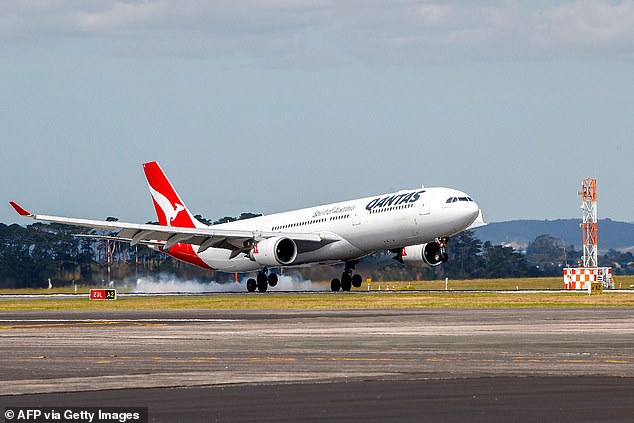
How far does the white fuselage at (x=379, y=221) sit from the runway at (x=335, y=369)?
1191 inches

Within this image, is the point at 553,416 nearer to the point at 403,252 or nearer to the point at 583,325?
the point at 583,325

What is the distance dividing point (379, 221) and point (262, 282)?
12.9 metres

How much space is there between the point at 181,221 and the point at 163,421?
2881 inches

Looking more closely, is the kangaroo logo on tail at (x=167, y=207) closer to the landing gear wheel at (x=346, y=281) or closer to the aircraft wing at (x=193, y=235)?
the aircraft wing at (x=193, y=235)

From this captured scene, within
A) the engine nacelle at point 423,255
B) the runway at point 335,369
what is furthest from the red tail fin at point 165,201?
the runway at point 335,369

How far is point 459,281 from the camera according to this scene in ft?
323

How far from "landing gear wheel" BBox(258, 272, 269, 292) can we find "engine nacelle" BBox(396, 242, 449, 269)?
914 cm

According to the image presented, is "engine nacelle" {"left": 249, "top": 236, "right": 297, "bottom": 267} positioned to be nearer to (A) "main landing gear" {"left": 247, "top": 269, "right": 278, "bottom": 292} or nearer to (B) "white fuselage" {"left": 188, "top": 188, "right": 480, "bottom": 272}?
(B) "white fuselage" {"left": 188, "top": 188, "right": 480, "bottom": 272}

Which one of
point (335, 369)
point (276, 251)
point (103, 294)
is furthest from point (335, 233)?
point (335, 369)

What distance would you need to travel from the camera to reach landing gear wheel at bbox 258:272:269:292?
78688 mm

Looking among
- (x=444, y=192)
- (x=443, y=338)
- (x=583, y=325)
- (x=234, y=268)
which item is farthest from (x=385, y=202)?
(x=443, y=338)

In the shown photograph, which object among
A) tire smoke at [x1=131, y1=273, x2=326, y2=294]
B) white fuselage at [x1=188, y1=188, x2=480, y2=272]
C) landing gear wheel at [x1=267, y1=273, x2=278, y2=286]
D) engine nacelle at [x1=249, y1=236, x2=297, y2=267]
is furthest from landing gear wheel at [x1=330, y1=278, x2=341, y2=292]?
tire smoke at [x1=131, y1=273, x2=326, y2=294]

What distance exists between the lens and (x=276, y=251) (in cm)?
7156

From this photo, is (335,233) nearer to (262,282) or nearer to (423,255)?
(423,255)
